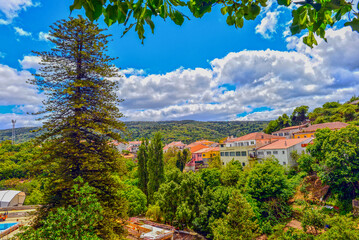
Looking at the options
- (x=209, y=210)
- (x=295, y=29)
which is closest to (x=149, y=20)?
(x=295, y=29)

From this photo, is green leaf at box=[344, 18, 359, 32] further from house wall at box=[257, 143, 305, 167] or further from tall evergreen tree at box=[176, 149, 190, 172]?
tall evergreen tree at box=[176, 149, 190, 172]

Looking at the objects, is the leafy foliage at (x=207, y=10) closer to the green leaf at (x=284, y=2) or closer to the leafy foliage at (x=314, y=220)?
the green leaf at (x=284, y=2)

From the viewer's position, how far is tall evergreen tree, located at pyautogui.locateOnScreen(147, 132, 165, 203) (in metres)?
24.4

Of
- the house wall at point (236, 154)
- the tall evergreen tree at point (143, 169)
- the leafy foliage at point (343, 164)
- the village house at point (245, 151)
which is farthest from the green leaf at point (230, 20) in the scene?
the house wall at point (236, 154)

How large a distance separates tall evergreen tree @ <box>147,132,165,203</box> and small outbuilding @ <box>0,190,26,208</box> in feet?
58.7

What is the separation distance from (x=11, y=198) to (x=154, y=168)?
18.7 meters

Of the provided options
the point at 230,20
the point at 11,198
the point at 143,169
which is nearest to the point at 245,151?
the point at 143,169

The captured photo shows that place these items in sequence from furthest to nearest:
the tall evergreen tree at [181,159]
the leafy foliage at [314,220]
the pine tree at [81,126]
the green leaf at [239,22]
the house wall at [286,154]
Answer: the tall evergreen tree at [181,159] → the house wall at [286,154] → the leafy foliage at [314,220] → the pine tree at [81,126] → the green leaf at [239,22]

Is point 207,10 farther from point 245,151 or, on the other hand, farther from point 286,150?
point 245,151

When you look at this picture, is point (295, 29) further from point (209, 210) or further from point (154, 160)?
point (154, 160)

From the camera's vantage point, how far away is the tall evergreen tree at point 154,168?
959 inches

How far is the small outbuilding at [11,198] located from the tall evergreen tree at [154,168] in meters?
17.9

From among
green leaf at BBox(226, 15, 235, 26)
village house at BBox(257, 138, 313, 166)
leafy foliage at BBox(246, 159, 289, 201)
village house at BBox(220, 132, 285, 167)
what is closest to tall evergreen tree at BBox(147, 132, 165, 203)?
leafy foliage at BBox(246, 159, 289, 201)

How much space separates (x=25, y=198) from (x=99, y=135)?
27820mm
